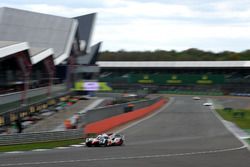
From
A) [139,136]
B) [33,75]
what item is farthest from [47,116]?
[33,75]

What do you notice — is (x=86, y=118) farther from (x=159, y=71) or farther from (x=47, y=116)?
(x=159, y=71)

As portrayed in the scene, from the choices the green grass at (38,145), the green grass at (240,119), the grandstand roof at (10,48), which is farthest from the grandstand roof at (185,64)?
the green grass at (38,145)

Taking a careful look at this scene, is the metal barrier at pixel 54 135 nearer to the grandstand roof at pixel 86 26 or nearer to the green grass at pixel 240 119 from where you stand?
the green grass at pixel 240 119

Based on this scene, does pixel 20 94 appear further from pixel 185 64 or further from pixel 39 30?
pixel 185 64

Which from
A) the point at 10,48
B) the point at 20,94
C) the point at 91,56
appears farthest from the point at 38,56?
the point at 91,56

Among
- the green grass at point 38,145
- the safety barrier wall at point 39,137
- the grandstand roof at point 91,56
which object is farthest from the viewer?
the grandstand roof at point 91,56

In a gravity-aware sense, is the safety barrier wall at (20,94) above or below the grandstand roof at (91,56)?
below

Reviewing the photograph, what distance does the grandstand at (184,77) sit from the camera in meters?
126

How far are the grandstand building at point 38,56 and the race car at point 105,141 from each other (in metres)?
11.5

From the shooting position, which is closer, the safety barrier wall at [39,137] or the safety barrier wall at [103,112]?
the safety barrier wall at [39,137]

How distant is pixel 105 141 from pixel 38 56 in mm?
36027

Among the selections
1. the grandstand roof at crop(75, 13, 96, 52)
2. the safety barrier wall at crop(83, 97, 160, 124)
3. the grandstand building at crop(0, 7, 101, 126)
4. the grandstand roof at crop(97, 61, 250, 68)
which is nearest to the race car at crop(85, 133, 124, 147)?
the safety barrier wall at crop(83, 97, 160, 124)

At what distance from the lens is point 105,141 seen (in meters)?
28.1

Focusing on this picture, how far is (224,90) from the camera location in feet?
412
